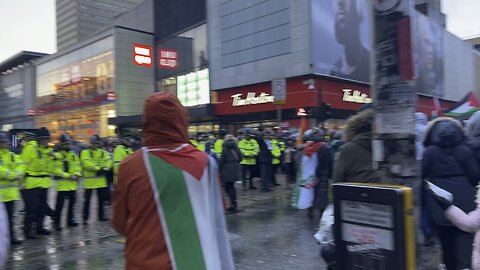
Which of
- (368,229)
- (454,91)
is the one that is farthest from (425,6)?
(368,229)

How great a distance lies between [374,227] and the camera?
2863 mm

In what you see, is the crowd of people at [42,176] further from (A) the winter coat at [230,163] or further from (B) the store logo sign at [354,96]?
(B) the store logo sign at [354,96]

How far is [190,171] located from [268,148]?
1061cm

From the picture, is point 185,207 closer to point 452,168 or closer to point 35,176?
point 452,168

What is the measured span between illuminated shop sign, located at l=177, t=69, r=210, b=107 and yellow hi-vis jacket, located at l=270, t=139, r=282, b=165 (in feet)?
58.6

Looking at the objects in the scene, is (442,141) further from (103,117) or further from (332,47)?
(103,117)

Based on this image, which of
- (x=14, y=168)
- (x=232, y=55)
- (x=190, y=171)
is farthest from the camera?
(x=232, y=55)

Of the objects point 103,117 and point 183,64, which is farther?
point 103,117

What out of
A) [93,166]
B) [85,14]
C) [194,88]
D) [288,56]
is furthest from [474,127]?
[85,14]

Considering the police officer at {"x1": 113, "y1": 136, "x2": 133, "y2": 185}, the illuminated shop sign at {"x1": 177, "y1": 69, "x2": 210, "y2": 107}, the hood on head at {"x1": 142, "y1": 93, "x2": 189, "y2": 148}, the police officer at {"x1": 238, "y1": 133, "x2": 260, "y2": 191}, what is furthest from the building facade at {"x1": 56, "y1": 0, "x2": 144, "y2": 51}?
the hood on head at {"x1": 142, "y1": 93, "x2": 189, "y2": 148}

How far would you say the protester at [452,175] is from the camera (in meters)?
4.17

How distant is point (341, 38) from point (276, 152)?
50.5 feet

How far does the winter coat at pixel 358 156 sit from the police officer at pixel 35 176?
6002mm

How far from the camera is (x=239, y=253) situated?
21.2 ft
